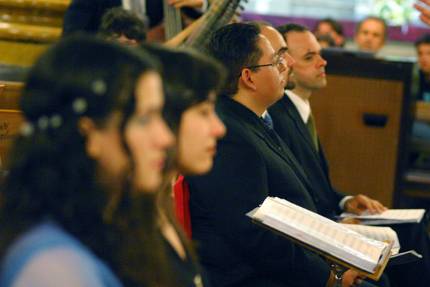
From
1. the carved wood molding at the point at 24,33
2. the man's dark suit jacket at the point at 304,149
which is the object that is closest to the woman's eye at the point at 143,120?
the man's dark suit jacket at the point at 304,149

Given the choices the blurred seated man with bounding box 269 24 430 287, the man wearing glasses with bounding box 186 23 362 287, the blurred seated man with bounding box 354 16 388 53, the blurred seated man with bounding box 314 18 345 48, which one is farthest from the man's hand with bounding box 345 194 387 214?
the blurred seated man with bounding box 354 16 388 53

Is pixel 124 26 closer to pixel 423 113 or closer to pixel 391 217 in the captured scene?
pixel 391 217

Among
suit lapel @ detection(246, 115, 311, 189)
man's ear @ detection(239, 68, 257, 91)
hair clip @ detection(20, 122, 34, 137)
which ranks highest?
hair clip @ detection(20, 122, 34, 137)

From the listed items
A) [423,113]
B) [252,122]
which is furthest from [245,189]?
[423,113]

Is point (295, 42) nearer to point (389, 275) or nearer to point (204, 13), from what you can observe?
point (204, 13)

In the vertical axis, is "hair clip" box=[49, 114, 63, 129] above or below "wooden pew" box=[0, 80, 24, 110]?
above

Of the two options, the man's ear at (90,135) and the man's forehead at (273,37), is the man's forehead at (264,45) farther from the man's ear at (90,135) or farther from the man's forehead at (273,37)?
the man's ear at (90,135)

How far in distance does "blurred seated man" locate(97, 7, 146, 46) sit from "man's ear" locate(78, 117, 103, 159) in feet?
8.84

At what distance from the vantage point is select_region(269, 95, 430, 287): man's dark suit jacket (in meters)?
3.61

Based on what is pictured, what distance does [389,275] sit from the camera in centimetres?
366

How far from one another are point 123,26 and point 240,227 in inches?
64.9

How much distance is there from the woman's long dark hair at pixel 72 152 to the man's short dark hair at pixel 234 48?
5.15 ft

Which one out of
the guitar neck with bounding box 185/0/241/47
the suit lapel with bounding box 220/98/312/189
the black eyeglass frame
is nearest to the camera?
the suit lapel with bounding box 220/98/312/189

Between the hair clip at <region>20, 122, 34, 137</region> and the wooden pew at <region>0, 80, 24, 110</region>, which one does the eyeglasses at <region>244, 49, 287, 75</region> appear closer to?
the wooden pew at <region>0, 80, 24, 110</region>
